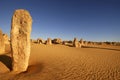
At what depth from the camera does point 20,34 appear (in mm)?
11984

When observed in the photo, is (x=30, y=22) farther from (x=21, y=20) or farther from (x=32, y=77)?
(x=32, y=77)

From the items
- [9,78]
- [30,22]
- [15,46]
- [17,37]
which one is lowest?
[9,78]

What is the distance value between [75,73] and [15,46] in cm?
595

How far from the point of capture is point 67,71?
1191 centimetres

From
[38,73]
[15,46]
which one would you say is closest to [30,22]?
[15,46]

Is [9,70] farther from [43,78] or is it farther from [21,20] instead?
[21,20]

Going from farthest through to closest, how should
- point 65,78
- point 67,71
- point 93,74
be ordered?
point 67,71, point 93,74, point 65,78

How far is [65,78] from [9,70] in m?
5.74

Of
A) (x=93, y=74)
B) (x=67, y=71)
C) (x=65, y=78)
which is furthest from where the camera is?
(x=67, y=71)

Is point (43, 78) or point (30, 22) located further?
point (30, 22)

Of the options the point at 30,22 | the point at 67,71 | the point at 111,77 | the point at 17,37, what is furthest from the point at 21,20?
the point at 111,77

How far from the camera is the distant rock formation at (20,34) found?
471 inches

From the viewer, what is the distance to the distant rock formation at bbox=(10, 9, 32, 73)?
39.2 ft

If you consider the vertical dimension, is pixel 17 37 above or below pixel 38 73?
above
